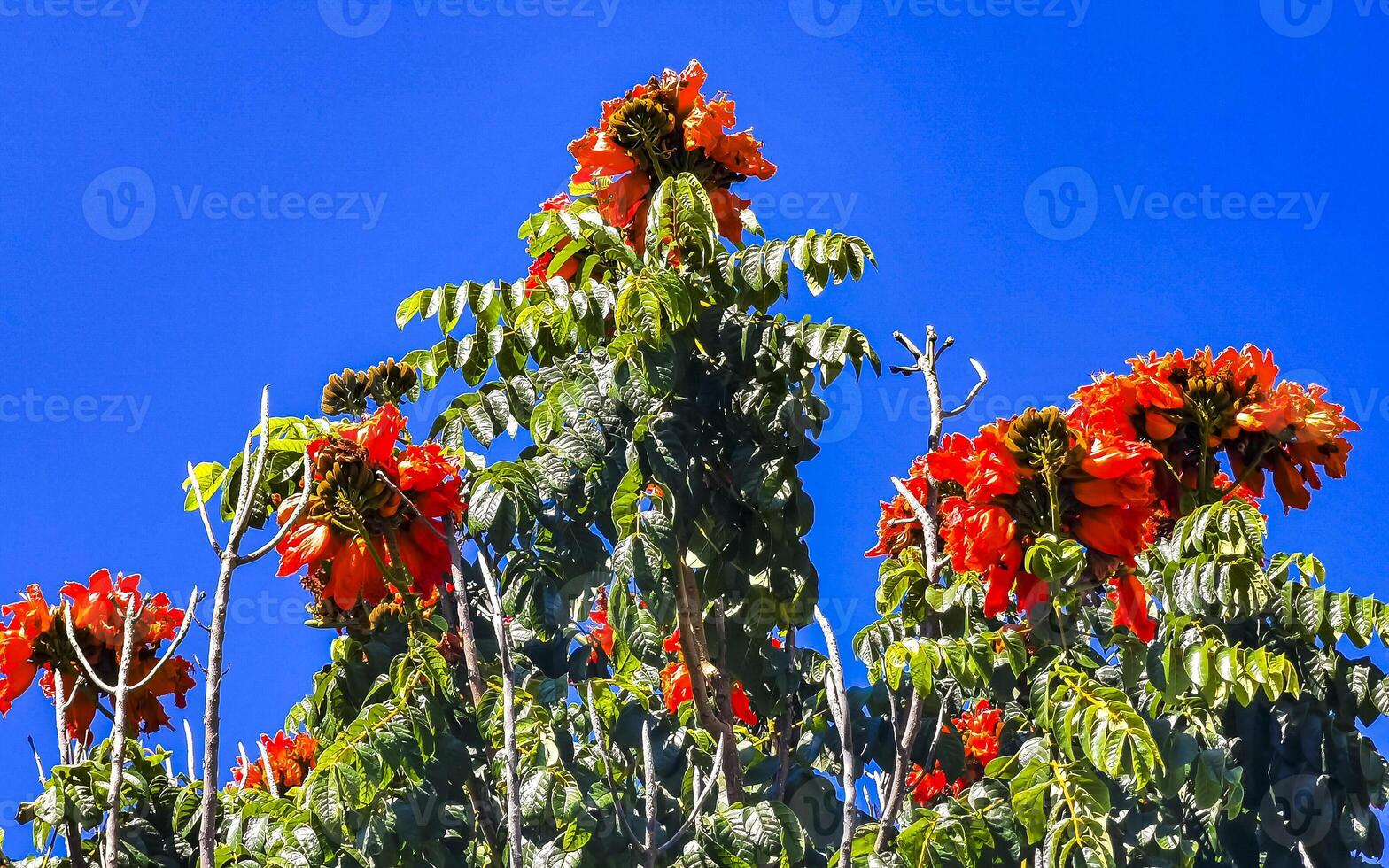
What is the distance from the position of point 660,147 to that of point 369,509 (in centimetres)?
146

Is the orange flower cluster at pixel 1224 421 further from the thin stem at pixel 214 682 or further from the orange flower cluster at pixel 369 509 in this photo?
the thin stem at pixel 214 682

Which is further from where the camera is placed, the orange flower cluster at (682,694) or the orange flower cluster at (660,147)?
the orange flower cluster at (682,694)

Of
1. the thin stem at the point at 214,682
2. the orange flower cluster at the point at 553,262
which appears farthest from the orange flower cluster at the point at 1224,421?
the thin stem at the point at 214,682

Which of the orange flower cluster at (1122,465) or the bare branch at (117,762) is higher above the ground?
the orange flower cluster at (1122,465)

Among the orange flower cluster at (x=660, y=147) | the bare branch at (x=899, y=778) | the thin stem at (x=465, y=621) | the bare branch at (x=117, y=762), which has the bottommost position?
the bare branch at (x=117, y=762)

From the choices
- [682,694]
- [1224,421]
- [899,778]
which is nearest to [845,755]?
[899,778]

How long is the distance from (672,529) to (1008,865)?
1039 mm

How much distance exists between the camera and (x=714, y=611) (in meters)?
3.88

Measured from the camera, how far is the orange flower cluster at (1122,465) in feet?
9.77

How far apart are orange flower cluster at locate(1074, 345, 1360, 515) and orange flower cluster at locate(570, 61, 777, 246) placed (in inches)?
47.0

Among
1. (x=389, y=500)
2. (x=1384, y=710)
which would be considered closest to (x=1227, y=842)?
(x=1384, y=710)

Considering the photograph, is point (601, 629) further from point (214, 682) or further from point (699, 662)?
point (214, 682)

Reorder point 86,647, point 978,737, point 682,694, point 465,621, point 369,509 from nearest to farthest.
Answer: point 465,621 → point 369,509 → point 86,647 → point 682,694 → point 978,737

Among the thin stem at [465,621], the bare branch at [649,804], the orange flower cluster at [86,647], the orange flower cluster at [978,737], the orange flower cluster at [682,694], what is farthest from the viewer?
the orange flower cluster at [978,737]
